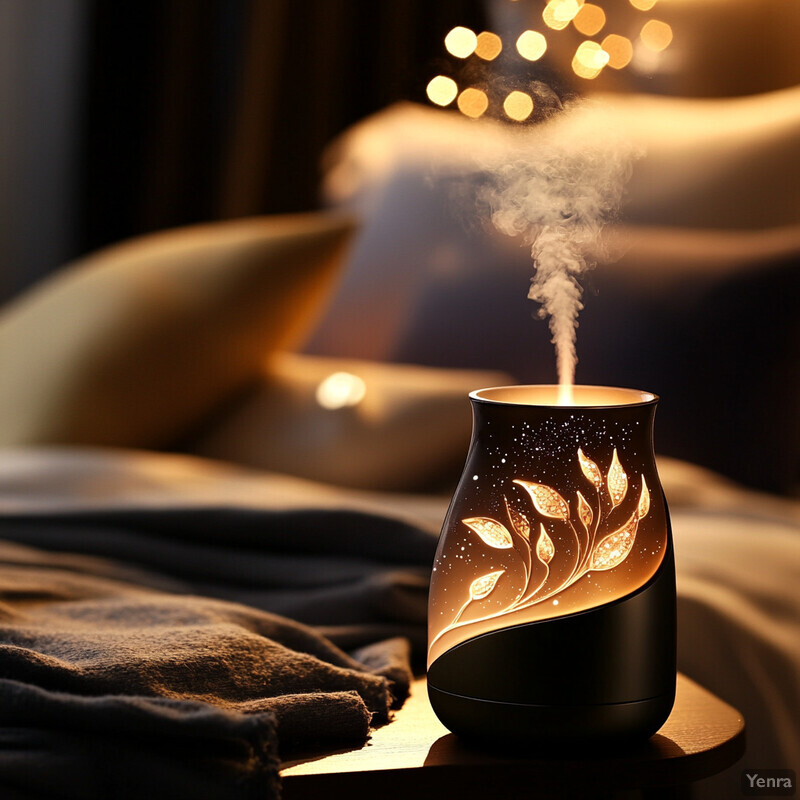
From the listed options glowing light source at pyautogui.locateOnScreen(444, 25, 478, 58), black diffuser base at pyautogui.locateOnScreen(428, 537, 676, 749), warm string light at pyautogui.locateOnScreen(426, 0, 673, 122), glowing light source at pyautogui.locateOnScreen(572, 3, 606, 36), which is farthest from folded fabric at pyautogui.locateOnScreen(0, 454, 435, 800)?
glowing light source at pyautogui.locateOnScreen(444, 25, 478, 58)

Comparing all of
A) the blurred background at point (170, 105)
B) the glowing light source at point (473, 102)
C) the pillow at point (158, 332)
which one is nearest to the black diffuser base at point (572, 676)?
the pillow at point (158, 332)

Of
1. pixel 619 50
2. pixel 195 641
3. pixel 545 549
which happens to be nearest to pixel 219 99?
pixel 619 50

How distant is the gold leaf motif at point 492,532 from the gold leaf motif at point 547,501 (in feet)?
0.09

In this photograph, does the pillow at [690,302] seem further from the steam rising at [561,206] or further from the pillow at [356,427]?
the steam rising at [561,206]

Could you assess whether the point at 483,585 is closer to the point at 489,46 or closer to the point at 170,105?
the point at 489,46

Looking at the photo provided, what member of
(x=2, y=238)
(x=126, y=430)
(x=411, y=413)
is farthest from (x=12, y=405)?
(x=2, y=238)

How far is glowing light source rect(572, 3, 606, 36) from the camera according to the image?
1684 mm

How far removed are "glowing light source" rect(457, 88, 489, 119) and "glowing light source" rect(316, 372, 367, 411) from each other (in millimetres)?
611

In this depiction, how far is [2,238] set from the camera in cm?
321

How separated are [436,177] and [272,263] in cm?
46

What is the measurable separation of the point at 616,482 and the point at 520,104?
0.70m

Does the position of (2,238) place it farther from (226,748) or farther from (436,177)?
(226,748)

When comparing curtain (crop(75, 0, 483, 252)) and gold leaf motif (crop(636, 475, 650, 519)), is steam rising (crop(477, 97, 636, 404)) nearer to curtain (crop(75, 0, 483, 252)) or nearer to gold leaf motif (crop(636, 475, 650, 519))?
gold leaf motif (crop(636, 475, 650, 519))

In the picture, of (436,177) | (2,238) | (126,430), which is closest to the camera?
(126,430)
